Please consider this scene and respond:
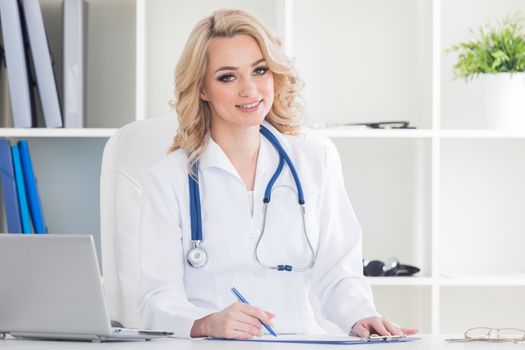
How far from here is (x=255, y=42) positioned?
1.95 metres

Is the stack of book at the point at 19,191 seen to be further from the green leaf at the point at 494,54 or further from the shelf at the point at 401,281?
the green leaf at the point at 494,54

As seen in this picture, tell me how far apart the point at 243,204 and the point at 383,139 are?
3.75ft

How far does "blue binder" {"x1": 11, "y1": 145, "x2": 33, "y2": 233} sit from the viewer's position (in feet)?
8.56

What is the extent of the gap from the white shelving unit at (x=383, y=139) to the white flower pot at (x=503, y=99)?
0.19 metres

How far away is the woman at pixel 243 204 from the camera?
1.85 meters

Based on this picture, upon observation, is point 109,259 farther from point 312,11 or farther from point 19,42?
point 312,11

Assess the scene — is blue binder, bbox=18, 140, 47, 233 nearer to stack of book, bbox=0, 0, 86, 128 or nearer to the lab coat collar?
stack of book, bbox=0, 0, 86, 128

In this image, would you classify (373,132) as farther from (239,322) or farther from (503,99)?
(239,322)

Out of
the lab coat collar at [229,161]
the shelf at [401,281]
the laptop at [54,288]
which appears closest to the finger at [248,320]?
the laptop at [54,288]

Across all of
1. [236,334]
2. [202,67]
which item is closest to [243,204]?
[202,67]

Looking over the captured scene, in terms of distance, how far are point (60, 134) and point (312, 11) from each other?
930mm

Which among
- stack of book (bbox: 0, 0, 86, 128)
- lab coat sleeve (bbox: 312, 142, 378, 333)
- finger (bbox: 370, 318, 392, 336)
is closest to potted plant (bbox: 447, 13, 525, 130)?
lab coat sleeve (bbox: 312, 142, 378, 333)

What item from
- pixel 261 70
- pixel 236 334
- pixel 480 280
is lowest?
pixel 480 280

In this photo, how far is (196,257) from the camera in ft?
6.04
